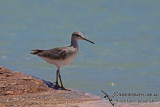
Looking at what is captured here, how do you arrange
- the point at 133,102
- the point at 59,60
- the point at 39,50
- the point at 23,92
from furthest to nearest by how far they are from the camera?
the point at 39,50
the point at 59,60
the point at 23,92
the point at 133,102

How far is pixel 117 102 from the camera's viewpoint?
8109mm

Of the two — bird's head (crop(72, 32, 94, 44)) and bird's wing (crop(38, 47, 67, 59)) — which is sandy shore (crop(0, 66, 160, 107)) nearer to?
bird's wing (crop(38, 47, 67, 59))

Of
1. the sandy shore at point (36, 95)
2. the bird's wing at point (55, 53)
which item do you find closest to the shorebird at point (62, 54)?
the bird's wing at point (55, 53)

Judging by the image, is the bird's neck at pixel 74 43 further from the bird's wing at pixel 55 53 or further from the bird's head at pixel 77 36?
the bird's wing at pixel 55 53

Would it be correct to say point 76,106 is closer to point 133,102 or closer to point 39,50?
point 133,102

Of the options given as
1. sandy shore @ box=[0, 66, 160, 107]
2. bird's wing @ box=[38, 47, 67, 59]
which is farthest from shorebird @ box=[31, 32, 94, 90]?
sandy shore @ box=[0, 66, 160, 107]

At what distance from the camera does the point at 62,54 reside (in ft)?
33.0

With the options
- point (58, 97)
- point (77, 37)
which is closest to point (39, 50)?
point (77, 37)

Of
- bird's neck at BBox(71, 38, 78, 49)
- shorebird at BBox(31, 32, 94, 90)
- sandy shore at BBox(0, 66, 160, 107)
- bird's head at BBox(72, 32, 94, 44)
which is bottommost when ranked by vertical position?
sandy shore at BBox(0, 66, 160, 107)

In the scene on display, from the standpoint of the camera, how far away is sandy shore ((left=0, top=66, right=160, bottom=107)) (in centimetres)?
747

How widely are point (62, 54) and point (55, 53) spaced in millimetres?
394

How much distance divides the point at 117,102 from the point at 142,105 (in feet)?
3.26

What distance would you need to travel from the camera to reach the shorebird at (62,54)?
10055 millimetres

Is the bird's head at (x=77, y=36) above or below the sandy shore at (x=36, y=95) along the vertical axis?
above
